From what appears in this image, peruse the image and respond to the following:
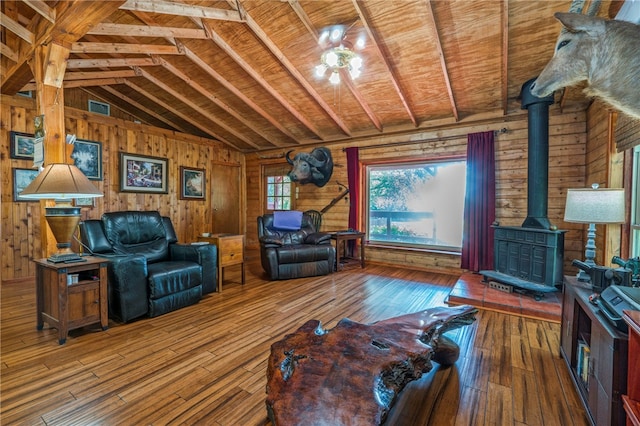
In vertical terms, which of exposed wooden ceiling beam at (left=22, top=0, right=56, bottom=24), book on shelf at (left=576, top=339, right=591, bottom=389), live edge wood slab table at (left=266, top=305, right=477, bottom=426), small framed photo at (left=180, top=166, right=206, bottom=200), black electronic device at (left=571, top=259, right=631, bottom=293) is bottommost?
book on shelf at (left=576, top=339, right=591, bottom=389)

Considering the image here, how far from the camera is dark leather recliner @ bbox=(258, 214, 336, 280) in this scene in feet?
13.6

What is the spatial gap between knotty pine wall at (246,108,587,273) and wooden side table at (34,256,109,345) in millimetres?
4097

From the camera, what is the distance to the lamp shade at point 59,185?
217 cm

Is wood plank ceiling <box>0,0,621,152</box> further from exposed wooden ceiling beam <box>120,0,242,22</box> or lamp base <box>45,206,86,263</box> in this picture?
lamp base <box>45,206,86,263</box>

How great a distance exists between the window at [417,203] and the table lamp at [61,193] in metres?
4.47

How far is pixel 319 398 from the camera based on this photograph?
Result: 1139 mm

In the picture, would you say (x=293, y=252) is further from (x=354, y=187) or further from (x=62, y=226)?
(x=62, y=226)

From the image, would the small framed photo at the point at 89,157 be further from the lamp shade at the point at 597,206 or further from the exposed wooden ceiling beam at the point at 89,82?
the lamp shade at the point at 597,206

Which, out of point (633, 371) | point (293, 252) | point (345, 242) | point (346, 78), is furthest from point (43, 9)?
point (345, 242)

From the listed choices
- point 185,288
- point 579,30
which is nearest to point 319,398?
point 579,30

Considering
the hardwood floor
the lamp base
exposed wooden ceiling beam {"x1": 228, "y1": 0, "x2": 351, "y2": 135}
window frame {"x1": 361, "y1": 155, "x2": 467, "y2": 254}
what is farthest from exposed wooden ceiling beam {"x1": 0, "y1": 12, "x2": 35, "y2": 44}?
window frame {"x1": 361, "y1": 155, "x2": 467, "y2": 254}

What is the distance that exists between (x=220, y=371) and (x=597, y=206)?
3035 mm

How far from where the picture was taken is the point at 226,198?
7.01m

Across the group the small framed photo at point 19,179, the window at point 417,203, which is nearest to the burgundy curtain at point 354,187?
the window at point 417,203
